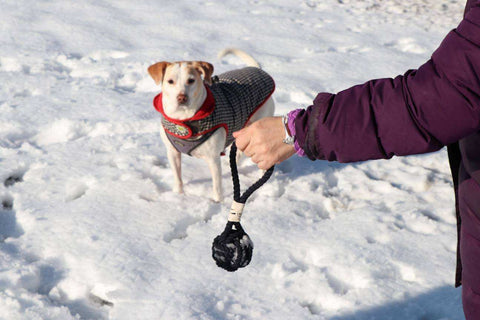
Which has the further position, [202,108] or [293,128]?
[202,108]

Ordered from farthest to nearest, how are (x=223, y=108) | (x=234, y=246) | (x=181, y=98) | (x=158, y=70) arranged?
(x=223, y=108) → (x=158, y=70) → (x=181, y=98) → (x=234, y=246)

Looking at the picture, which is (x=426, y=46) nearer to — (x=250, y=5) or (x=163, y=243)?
(x=250, y=5)

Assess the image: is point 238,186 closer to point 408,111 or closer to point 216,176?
point 408,111

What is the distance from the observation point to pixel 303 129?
1.29 m

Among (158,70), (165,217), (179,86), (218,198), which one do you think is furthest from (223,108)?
(165,217)

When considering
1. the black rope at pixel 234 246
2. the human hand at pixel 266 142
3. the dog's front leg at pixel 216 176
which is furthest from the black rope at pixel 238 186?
the dog's front leg at pixel 216 176

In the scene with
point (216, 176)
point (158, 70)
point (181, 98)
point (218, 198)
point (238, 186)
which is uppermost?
point (238, 186)

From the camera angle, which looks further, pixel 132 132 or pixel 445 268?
pixel 132 132

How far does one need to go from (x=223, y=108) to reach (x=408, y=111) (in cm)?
225

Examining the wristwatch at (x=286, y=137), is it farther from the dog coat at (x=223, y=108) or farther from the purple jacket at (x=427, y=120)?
the dog coat at (x=223, y=108)

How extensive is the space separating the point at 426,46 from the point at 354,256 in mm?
5464

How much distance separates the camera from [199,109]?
3105mm

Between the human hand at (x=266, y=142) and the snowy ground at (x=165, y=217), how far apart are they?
3.79 feet

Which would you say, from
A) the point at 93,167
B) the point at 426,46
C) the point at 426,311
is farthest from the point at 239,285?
Result: the point at 426,46
